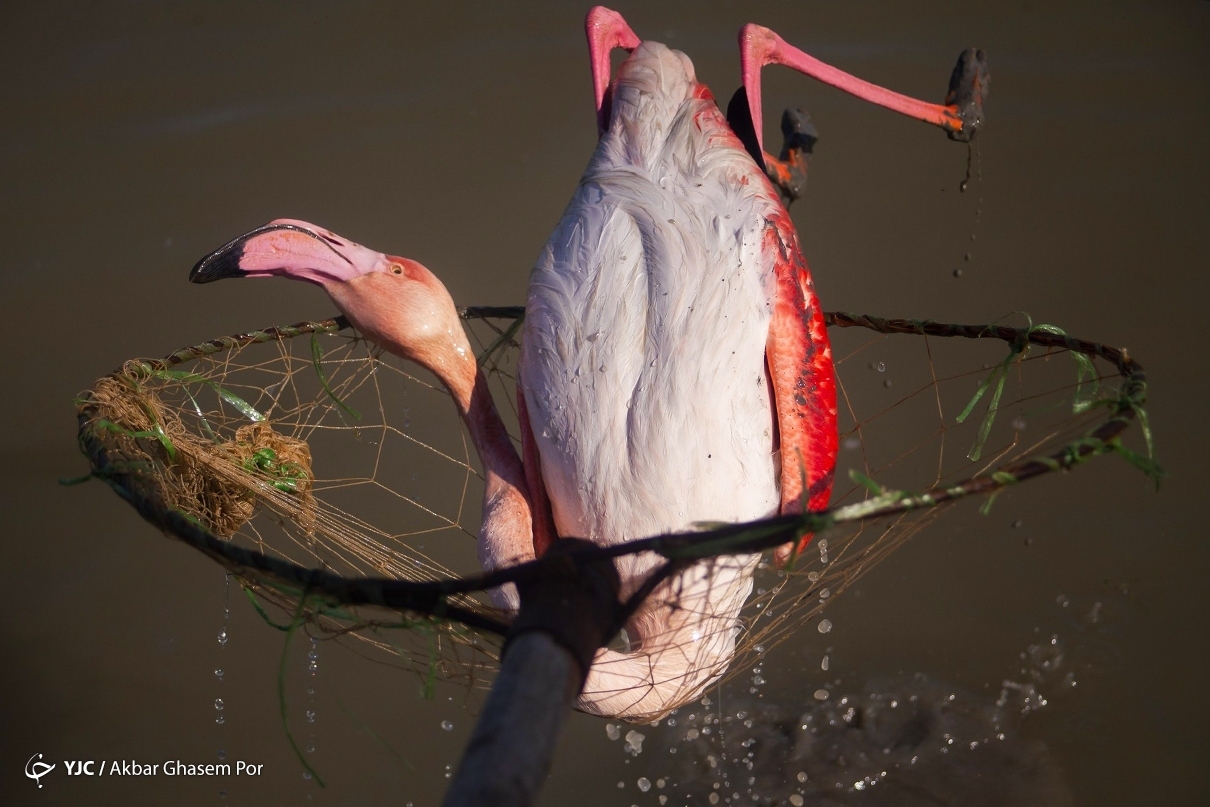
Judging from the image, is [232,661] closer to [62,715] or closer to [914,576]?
[62,715]

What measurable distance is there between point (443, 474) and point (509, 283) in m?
0.63

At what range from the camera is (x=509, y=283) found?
255cm

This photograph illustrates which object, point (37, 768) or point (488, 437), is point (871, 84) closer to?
point (488, 437)

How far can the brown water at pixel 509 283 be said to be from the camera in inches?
69.9

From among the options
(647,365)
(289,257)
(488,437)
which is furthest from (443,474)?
(647,365)

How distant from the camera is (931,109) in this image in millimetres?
1613

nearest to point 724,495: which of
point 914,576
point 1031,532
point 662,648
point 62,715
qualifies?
point 662,648

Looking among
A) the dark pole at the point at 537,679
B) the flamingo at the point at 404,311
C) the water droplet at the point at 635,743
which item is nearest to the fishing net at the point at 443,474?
the dark pole at the point at 537,679

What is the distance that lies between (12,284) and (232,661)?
126cm

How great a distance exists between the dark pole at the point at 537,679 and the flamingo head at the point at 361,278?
0.55 meters

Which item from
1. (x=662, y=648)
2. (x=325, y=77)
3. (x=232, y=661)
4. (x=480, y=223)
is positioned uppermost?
(x=325, y=77)

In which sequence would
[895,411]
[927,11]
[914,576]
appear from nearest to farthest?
[914,576], [895,411], [927,11]

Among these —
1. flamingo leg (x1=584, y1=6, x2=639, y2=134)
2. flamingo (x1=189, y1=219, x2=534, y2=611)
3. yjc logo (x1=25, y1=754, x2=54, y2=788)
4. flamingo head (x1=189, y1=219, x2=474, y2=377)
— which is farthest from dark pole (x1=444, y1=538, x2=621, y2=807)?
yjc logo (x1=25, y1=754, x2=54, y2=788)

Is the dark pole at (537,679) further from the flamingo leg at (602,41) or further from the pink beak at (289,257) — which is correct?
the flamingo leg at (602,41)
